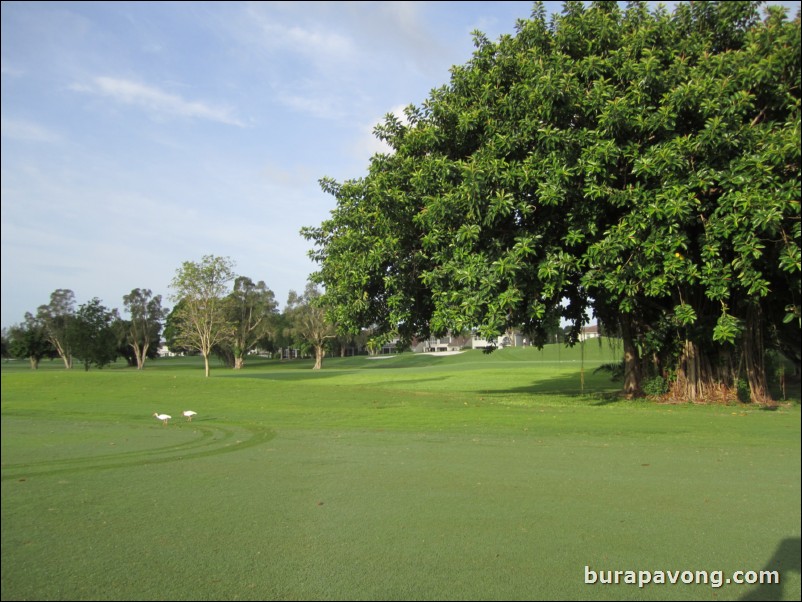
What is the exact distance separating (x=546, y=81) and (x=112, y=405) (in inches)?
717

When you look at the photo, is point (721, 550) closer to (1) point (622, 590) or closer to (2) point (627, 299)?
(1) point (622, 590)

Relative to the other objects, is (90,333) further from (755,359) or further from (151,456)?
(755,359)

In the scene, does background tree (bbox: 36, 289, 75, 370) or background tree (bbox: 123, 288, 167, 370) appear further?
background tree (bbox: 123, 288, 167, 370)

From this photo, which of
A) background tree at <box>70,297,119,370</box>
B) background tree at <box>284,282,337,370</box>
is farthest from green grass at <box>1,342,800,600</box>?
background tree at <box>284,282,337,370</box>

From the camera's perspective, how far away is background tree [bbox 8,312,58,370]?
1102 inches

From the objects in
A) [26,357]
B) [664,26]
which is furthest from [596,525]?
[26,357]

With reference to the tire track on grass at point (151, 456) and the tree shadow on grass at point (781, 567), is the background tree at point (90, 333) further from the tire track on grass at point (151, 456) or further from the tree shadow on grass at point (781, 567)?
the tree shadow on grass at point (781, 567)

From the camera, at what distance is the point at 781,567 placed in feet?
15.9

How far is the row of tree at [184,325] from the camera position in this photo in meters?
30.4

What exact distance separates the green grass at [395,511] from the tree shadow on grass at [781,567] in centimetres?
2

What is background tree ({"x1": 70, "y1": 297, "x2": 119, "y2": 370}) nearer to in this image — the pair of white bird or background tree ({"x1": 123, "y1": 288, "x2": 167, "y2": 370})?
background tree ({"x1": 123, "y1": 288, "x2": 167, "y2": 370})

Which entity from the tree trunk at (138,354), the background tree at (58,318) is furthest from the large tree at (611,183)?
the tree trunk at (138,354)

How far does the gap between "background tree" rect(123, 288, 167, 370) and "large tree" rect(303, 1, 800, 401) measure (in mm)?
40530

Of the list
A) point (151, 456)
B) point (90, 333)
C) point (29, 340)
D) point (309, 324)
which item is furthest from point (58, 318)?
point (309, 324)
